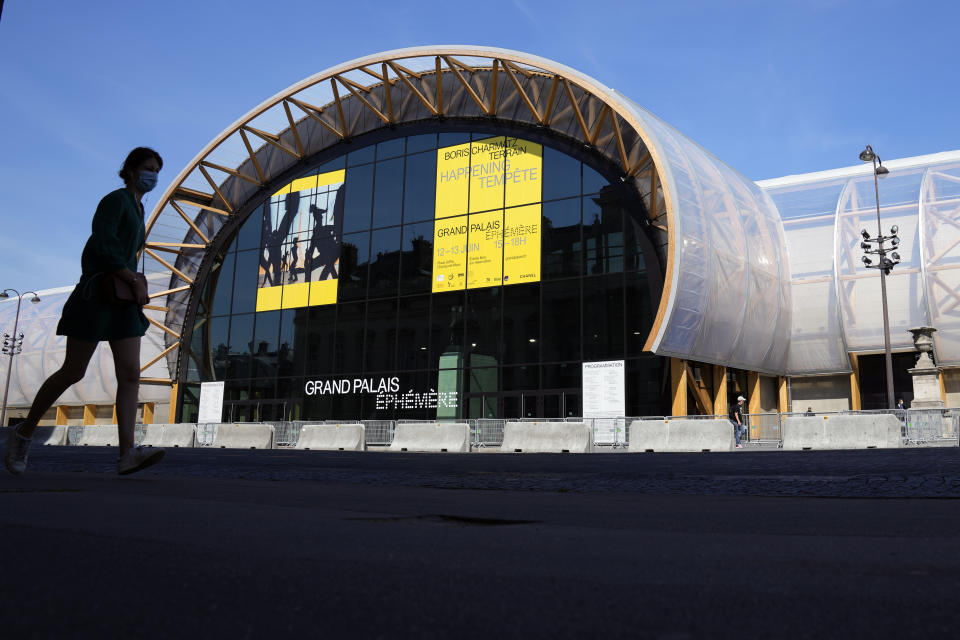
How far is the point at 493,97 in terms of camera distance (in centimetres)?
3544

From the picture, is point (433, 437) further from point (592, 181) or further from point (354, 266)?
point (354, 266)

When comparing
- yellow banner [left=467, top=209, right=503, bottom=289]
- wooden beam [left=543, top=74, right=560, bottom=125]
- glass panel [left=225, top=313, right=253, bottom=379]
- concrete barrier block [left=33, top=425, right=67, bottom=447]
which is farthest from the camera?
glass panel [left=225, top=313, right=253, bottom=379]

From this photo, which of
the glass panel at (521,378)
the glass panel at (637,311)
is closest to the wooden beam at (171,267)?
the glass panel at (521,378)

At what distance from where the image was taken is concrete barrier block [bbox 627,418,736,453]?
65.8ft

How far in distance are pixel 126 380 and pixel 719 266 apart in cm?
2703

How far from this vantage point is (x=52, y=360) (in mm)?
57781

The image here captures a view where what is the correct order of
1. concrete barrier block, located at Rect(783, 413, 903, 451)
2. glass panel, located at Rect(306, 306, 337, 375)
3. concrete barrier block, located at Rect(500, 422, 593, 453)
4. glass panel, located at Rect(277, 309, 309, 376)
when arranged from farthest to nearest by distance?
glass panel, located at Rect(277, 309, 309, 376) < glass panel, located at Rect(306, 306, 337, 375) < concrete barrier block, located at Rect(500, 422, 593, 453) < concrete barrier block, located at Rect(783, 413, 903, 451)

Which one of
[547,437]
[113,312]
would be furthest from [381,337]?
[113,312]

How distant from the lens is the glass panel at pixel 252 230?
4347 centimetres

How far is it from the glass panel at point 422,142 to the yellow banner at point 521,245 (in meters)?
5.80

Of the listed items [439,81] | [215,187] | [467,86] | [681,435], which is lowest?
[681,435]

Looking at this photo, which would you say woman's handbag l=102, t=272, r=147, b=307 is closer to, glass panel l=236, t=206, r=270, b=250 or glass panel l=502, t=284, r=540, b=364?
glass panel l=502, t=284, r=540, b=364

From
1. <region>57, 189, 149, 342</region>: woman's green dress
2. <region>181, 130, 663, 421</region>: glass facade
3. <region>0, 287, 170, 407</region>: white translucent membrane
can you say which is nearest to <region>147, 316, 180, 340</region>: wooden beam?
<region>0, 287, 170, 407</region>: white translucent membrane

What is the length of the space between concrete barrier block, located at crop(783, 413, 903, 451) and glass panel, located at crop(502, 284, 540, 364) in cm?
1412
